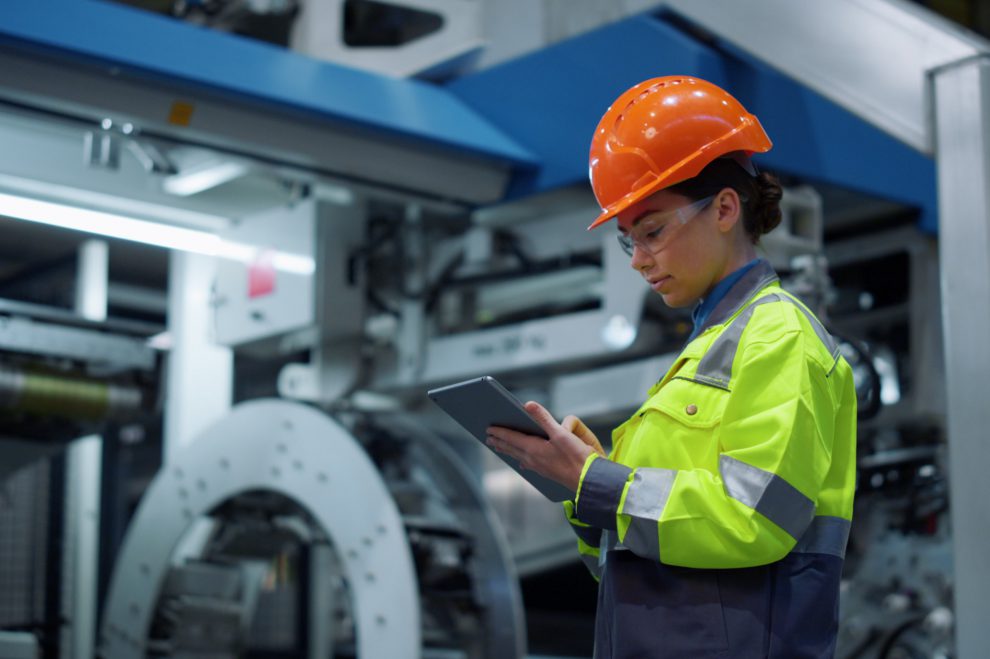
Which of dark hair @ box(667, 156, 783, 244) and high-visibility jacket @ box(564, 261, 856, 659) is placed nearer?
high-visibility jacket @ box(564, 261, 856, 659)

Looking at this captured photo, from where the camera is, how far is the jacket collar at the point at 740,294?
2033 mm

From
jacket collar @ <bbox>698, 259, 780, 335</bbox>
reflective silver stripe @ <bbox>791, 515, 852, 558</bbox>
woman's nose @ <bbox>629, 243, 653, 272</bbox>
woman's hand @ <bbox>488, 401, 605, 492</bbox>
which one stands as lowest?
reflective silver stripe @ <bbox>791, 515, 852, 558</bbox>

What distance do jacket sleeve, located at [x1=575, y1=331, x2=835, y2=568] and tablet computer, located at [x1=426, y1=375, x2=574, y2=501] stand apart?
134 mm

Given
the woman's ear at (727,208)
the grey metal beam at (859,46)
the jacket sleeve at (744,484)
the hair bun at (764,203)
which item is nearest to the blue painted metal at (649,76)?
the grey metal beam at (859,46)

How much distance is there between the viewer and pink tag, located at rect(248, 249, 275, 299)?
531 cm

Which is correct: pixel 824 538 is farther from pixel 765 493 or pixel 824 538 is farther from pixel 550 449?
pixel 550 449

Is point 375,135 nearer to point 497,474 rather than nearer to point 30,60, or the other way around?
point 30,60

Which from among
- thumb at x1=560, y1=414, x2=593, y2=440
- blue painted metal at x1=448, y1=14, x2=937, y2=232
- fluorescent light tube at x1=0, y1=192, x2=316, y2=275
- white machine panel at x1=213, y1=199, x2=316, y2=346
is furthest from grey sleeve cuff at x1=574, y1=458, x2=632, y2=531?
white machine panel at x1=213, y1=199, x2=316, y2=346

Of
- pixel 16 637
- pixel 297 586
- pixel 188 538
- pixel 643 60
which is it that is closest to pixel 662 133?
pixel 643 60

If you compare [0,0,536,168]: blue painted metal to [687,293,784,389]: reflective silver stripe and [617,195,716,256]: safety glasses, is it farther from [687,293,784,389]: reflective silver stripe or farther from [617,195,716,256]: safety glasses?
[687,293,784,389]: reflective silver stripe

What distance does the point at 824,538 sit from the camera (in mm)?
1930

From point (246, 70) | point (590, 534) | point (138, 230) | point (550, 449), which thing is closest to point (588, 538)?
point (590, 534)

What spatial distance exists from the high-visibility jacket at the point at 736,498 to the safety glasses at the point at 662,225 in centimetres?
15

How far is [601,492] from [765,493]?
0.75 ft
